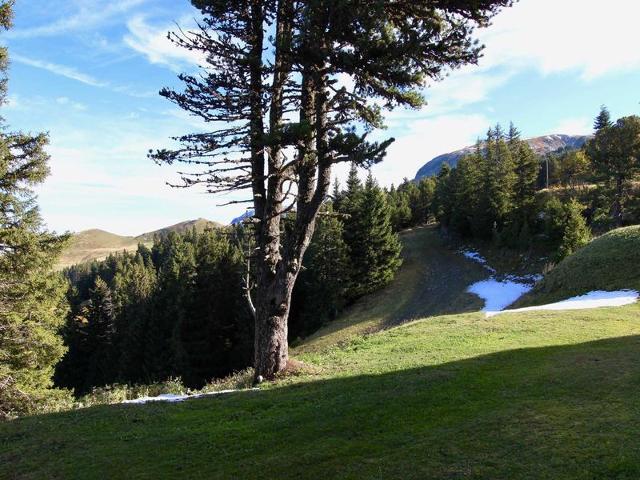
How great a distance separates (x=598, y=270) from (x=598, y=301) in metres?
5.33

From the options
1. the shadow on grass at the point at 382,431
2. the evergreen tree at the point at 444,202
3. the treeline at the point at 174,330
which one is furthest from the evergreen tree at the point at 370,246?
the shadow on grass at the point at 382,431

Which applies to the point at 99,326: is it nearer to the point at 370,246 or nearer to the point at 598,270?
the point at 370,246

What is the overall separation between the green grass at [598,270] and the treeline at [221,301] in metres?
20.4

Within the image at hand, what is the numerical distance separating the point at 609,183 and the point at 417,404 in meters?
49.9

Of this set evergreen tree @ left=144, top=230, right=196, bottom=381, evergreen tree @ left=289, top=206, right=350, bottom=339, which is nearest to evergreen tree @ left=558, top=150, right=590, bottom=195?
evergreen tree @ left=289, top=206, right=350, bottom=339

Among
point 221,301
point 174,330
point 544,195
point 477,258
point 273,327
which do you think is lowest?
point 174,330

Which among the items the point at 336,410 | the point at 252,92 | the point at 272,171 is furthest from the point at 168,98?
the point at 336,410

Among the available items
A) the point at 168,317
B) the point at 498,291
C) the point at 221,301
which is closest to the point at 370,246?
the point at 498,291

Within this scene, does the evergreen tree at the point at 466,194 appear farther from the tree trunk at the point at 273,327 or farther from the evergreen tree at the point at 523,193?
the tree trunk at the point at 273,327

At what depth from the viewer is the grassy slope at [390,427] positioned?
4922 millimetres

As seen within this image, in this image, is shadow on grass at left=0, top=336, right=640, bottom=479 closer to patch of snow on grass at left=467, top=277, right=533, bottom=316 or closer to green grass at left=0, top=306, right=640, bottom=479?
green grass at left=0, top=306, right=640, bottom=479

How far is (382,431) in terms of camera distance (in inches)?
245

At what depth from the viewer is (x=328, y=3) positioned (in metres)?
8.86

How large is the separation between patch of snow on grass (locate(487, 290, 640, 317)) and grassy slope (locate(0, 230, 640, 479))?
8.43 metres
